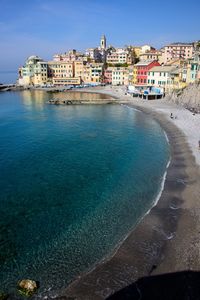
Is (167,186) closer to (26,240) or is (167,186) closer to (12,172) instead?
(26,240)

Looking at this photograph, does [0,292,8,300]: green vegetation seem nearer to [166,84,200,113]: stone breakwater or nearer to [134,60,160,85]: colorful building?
[166,84,200,113]: stone breakwater

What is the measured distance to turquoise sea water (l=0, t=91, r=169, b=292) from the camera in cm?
2034

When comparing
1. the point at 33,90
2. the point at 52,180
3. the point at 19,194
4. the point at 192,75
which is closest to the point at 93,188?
the point at 52,180

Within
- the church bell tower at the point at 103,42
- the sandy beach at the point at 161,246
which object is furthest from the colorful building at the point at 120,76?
the sandy beach at the point at 161,246

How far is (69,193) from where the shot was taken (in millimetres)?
30078

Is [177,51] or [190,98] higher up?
[177,51]

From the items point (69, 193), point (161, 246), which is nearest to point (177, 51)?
point (69, 193)

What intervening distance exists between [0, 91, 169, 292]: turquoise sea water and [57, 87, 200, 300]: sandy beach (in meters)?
1.10

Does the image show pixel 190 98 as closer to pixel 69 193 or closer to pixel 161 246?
pixel 69 193

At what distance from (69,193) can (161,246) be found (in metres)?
12.2

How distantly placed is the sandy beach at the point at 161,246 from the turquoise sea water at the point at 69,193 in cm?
110

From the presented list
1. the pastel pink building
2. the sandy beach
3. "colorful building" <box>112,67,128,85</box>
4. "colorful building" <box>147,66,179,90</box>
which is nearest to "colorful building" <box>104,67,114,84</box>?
the pastel pink building

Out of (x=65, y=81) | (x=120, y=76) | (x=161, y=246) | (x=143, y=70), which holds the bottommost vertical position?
(x=161, y=246)

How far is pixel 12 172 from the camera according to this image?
3562 centimetres
